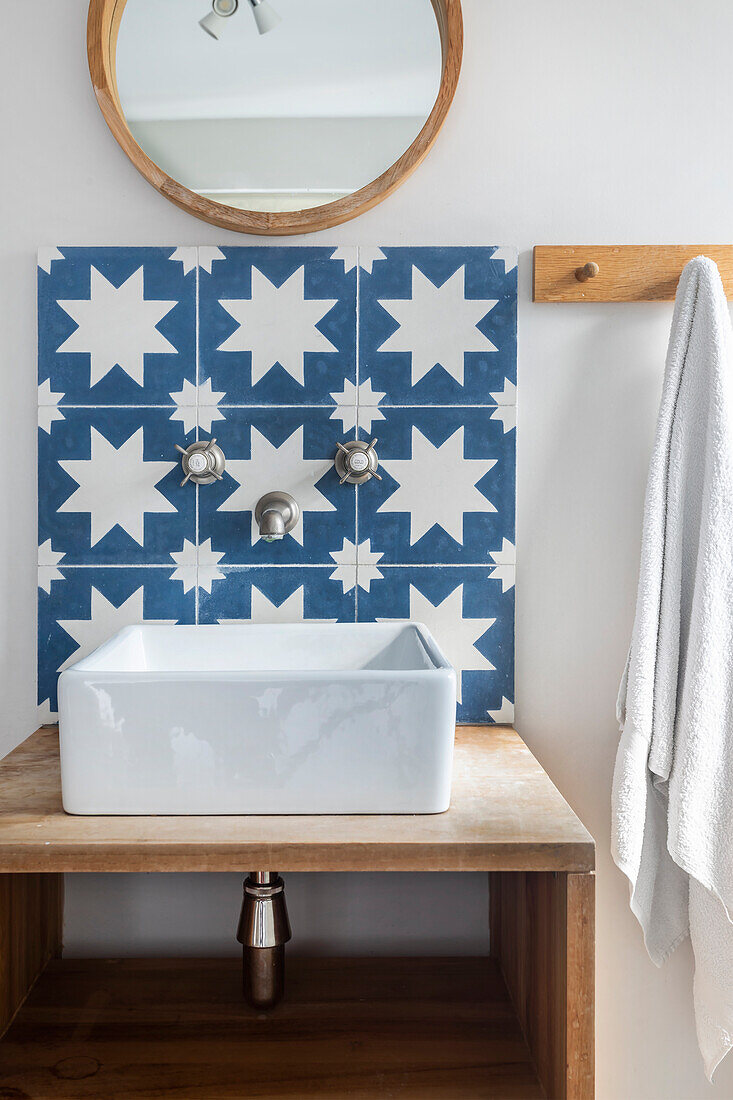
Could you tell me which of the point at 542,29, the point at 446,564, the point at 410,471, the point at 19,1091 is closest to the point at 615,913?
the point at 446,564

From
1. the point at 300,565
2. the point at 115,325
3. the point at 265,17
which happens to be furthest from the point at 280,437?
the point at 265,17

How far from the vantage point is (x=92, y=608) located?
1.28 meters

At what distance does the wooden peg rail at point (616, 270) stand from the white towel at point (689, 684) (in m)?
0.07

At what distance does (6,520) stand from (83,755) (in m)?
0.54

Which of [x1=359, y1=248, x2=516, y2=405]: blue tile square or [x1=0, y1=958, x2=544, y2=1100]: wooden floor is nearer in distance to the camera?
[x1=0, y1=958, x2=544, y2=1100]: wooden floor

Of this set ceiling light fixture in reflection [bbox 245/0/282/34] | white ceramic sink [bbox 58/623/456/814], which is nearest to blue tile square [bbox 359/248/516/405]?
ceiling light fixture in reflection [bbox 245/0/282/34]

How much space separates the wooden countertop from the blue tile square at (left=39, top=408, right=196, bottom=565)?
0.45 meters

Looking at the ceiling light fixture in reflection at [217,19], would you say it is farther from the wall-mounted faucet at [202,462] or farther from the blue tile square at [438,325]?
the wall-mounted faucet at [202,462]

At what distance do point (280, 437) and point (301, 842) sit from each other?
2.12 ft

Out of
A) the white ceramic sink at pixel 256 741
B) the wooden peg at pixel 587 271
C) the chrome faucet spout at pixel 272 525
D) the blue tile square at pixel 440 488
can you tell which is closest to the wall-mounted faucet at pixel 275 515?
the chrome faucet spout at pixel 272 525

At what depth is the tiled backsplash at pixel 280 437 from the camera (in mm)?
1264

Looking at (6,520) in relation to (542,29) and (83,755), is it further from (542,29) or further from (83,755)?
(542,29)

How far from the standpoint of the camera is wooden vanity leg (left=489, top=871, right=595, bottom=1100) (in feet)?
2.81

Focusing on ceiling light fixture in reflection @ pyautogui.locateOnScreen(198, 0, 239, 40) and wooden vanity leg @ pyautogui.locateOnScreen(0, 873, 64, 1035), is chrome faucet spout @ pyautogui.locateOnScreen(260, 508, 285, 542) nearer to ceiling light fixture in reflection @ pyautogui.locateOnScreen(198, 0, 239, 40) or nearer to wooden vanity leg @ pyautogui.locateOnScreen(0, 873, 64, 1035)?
wooden vanity leg @ pyautogui.locateOnScreen(0, 873, 64, 1035)
